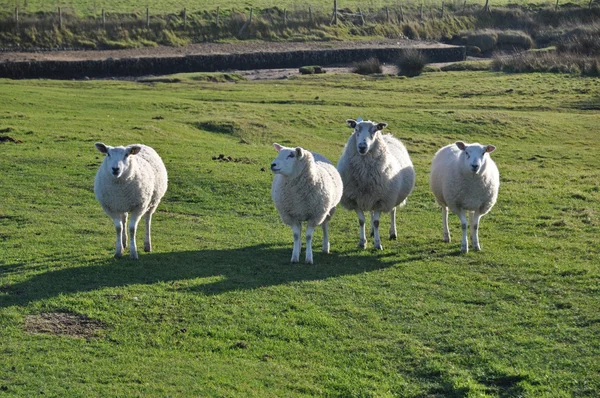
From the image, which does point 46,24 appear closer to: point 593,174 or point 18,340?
point 593,174

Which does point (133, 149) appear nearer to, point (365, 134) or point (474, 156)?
point (365, 134)

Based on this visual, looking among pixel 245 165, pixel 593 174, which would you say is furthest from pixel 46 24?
pixel 593 174

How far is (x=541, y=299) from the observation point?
11844mm

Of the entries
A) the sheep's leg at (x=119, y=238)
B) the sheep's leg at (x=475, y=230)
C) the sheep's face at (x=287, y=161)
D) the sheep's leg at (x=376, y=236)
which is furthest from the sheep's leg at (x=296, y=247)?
the sheep's leg at (x=475, y=230)

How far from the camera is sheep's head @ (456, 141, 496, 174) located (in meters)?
14.3

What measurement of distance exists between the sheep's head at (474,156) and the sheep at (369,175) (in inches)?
51.9

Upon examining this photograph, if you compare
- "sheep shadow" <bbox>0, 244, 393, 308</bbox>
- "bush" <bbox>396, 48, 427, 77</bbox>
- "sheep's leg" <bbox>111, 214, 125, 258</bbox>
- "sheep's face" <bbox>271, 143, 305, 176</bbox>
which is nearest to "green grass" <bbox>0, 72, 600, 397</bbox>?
"sheep shadow" <bbox>0, 244, 393, 308</bbox>

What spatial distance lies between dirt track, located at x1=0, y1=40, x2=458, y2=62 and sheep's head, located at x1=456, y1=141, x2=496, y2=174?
37.0 metres

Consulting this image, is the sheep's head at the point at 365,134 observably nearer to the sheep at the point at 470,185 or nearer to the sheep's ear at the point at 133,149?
the sheep at the point at 470,185

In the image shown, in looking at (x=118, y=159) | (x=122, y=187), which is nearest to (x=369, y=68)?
(x=122, y=187)

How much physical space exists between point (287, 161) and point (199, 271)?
2.22m

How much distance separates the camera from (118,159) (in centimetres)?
1329

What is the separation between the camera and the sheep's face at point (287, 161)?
13336 mm

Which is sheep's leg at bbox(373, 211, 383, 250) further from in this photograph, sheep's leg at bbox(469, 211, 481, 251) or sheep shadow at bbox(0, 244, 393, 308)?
sheep's leg at bbox(469, 211, 481, 251)
